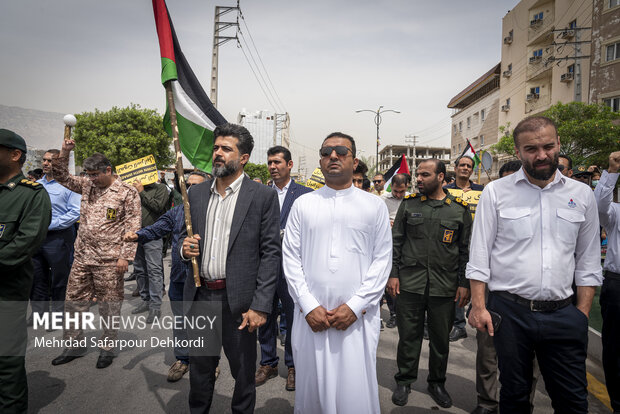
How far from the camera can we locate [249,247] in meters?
2.63

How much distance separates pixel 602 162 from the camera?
58.1 ft

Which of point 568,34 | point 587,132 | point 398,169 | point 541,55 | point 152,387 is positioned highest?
point 541,55

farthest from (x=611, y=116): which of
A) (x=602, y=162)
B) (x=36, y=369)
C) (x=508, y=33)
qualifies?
(x=36, y=369)

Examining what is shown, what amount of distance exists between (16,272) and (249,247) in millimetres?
1981

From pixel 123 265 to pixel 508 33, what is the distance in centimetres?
4109

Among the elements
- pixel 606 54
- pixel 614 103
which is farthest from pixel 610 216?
pixel 606 54

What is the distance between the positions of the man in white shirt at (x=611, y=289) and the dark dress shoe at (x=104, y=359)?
5.00 metres

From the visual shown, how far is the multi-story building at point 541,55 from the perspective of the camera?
78.6 feet

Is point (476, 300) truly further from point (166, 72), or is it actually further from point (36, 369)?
point (36, 369)

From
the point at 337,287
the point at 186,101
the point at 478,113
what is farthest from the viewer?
the point at 478,113

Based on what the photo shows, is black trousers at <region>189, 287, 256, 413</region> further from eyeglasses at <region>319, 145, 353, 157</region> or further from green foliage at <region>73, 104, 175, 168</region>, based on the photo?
green foliage at <region>73, 104, 175, 168</region>

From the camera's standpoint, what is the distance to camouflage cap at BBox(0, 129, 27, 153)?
2852 millimetres

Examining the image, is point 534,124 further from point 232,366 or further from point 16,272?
point 16,272

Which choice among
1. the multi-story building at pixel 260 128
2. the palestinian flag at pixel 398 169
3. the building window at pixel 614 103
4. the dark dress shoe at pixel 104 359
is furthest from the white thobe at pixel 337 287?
the multi-story building at pixel 260 128
